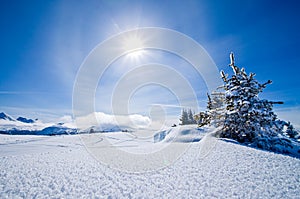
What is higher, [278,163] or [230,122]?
[230,122]

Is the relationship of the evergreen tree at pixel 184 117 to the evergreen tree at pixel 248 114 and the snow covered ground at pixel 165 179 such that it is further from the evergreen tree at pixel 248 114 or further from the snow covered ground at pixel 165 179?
the snow covered ground at pixel 165 179

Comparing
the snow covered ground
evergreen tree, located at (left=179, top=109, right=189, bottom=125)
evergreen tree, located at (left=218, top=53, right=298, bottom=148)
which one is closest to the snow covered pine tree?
evergreen tree, located at (left=218, top=53, right=298, bottom=148)

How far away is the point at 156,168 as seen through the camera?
→ 7.16 metres

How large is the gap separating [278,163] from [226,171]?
262 cm

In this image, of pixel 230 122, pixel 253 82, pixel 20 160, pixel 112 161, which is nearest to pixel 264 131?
pixel 230 122

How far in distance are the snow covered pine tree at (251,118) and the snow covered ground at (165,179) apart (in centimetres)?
296

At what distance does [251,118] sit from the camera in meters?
10.7

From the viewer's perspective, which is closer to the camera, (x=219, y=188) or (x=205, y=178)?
(x=219, y=188)

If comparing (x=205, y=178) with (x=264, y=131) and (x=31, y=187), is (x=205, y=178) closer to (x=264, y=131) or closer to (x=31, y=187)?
(x=31, y=187)

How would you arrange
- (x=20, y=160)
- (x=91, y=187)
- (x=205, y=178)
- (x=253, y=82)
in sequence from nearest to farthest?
(x=91, y=187)
(x=205, y=178)
(x=20, y=160)
(x=253, y=82)

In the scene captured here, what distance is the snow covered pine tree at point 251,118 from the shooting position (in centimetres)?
1000

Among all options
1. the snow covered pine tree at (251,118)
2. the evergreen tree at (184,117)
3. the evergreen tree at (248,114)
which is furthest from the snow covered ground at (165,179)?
the evergreen tree at (184,117)

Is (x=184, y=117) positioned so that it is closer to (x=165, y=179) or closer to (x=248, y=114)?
(x=248, y=114)

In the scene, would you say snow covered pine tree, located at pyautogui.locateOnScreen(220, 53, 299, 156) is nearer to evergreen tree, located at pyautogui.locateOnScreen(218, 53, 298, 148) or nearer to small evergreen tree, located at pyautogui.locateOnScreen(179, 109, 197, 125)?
evergreen tree, located at pyautogui.locateOnScreen(218, 53, 298, 148)
